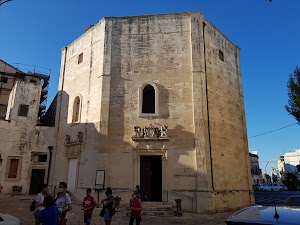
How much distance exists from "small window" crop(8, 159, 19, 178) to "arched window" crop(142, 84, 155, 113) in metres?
9.73

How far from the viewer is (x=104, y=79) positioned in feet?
51.9

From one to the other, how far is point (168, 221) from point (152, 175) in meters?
4.17

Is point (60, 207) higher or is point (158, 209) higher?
point (60, 207)

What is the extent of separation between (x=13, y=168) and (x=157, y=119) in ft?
35.0

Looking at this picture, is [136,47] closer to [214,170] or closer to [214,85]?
[214,85]

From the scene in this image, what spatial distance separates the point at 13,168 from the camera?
59.0 feet

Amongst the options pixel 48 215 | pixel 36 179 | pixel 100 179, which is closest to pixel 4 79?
pixel 36 179

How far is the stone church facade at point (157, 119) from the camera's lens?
47.2ft

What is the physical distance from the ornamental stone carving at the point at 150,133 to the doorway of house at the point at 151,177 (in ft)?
4.06

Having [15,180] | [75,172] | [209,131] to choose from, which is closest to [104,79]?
[75,172]

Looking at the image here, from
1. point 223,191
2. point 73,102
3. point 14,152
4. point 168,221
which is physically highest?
point 73,102

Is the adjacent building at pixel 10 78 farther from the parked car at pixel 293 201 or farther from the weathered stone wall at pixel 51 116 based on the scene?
the parked car at pixel 293 201

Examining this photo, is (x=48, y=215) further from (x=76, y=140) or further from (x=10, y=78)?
(x=10, y=78)

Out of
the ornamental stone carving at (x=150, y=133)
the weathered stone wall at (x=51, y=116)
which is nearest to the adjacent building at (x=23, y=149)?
the weathered stone wall at (x=51, y=116)
